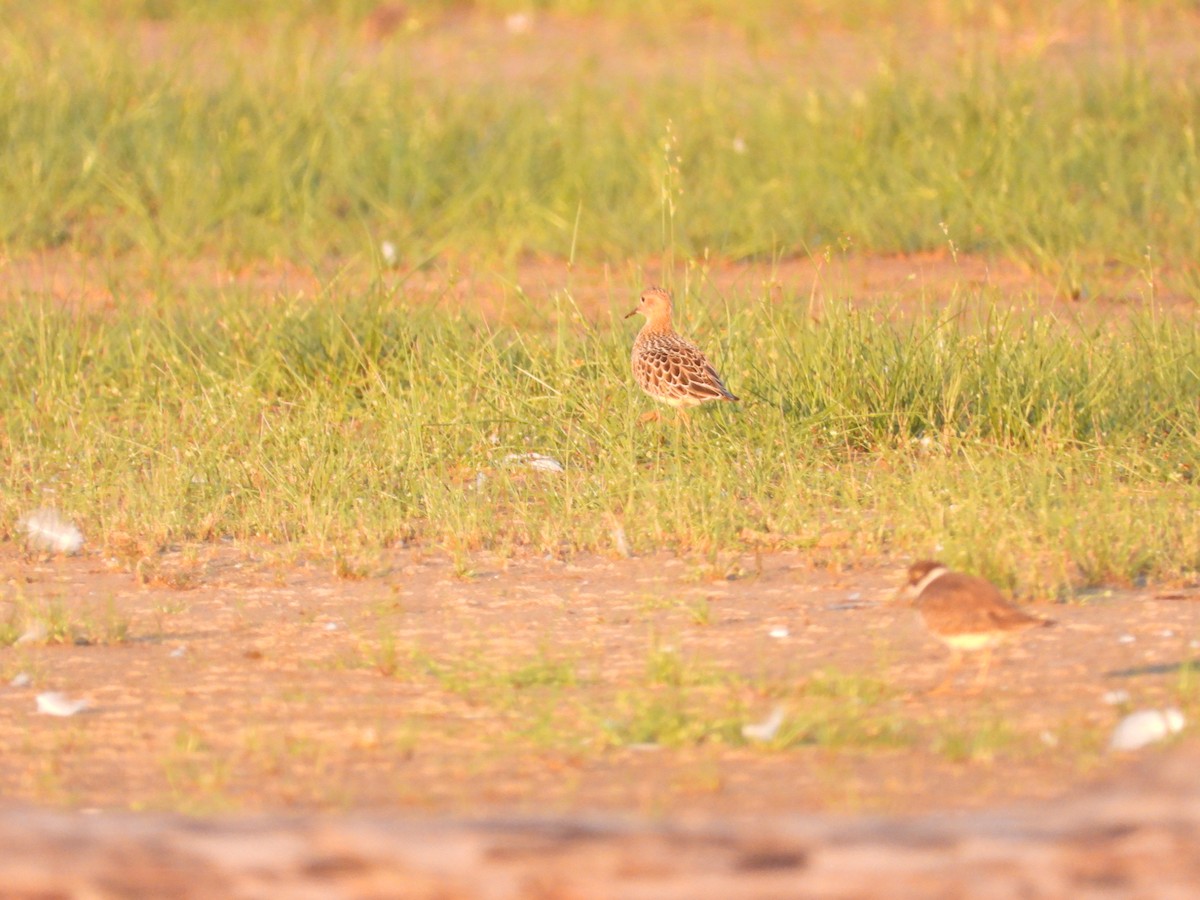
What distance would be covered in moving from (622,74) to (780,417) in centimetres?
749

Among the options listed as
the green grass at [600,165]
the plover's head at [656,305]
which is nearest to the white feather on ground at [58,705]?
the plover's head at [656,305]

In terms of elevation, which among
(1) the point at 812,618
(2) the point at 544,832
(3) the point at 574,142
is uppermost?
(3) the point at 574,142

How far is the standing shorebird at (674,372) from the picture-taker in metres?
6.54

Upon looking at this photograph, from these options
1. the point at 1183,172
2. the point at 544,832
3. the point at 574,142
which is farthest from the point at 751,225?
the point at 544,832

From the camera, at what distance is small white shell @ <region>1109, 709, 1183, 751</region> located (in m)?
4.00

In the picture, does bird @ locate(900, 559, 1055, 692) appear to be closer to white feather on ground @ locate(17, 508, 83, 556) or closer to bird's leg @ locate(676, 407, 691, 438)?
bird's leg @ locate(676, 407, 691, 438)

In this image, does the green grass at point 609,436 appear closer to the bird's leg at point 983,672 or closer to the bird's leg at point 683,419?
the bird's leg at point 683,419

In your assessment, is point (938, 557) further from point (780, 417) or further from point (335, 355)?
point (335, 355)

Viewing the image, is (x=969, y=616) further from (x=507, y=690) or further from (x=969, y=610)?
(x=507, y=690)

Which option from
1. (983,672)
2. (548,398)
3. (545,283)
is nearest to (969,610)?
(983,672)

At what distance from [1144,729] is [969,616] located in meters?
0.53

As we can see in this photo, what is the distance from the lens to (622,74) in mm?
13625

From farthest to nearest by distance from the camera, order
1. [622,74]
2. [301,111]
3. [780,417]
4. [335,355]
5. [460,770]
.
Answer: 1. [622,74]
2. [301,111]
3. [335,355]
4. [780,417]
5. [460,770]

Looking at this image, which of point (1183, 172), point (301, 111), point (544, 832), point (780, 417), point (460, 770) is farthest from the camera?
point (301, 111)
